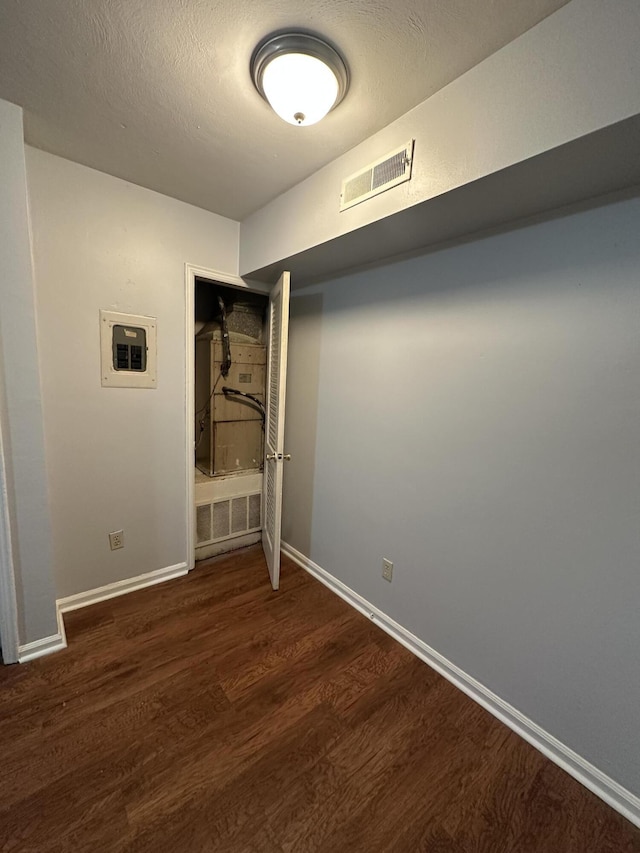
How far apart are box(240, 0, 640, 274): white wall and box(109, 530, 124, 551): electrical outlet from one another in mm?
2204

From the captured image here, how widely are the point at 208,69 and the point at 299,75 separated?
35 centimetres

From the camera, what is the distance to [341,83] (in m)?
1.15

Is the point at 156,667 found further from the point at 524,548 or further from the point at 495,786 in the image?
Result: the point at 524,548

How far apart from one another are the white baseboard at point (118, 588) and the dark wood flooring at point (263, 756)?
0.49 feet

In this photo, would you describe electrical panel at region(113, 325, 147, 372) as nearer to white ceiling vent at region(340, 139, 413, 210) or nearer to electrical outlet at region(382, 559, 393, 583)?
white ceiling vent at region(340, 139, 413, 210)

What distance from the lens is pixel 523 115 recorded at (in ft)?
3.28

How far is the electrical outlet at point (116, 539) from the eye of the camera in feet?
6.91

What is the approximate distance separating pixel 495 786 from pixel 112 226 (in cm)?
316

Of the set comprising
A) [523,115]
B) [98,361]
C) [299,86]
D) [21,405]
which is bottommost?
[21,405]

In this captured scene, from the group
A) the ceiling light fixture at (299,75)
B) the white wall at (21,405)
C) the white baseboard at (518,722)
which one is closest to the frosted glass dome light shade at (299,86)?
the ceiling light fixture at (299,75)

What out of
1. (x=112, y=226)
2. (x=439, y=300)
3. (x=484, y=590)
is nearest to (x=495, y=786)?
(x=484, y=590)

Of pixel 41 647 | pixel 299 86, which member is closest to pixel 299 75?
pixel 299 86

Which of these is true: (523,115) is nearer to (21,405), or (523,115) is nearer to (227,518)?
(21,405)

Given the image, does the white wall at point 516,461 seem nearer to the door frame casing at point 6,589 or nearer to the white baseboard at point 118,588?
the white baseboard at point 118,588
